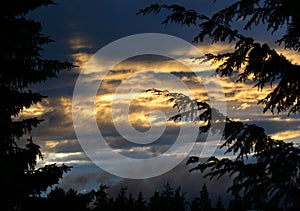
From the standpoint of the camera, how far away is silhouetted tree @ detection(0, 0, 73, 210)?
46.3 feet

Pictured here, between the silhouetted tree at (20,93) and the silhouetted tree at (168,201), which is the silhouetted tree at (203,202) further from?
the silhouetted tree at (20,93)

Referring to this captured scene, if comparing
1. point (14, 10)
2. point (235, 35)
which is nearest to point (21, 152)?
point (14, 10)

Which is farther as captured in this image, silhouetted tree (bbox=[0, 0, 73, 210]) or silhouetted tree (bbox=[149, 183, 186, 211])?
silhouetted tree (bbox=[149, 183, 186, 211])

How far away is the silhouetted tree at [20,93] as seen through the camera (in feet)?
46.3

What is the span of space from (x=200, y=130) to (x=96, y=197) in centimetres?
645

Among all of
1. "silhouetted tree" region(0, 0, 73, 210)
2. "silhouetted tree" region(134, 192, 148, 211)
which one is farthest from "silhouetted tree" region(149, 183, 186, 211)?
"silhouetted tree" region(0, 0, 73, 210)

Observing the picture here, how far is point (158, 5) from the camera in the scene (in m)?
9.52

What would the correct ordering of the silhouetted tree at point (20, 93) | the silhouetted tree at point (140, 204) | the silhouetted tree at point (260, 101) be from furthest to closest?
the silhouetted tree at point (140, 204) < the silhouetted tree at point (20, 93) < the silhouetted tree at point (260, 101)

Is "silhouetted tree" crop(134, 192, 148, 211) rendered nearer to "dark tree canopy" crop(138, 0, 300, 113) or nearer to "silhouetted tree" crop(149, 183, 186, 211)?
"silhouetted tree" crop(149, 183, 186, 211)

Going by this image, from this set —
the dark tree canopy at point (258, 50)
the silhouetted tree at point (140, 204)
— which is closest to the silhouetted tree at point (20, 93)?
the dark tree canopy at point (258, 50)

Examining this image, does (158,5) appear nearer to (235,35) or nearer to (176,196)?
(235,35)

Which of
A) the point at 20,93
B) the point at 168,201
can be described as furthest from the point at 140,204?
the point at 20,93

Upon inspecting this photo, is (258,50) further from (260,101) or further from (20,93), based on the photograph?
(20,93)

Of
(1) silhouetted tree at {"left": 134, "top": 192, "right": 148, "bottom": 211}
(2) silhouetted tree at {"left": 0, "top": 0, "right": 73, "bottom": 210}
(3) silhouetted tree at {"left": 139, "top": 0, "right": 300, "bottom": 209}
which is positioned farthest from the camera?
(1) silhouetted tree at {"left": 134, "top": 192, "right": 148, "bottom": 211}
